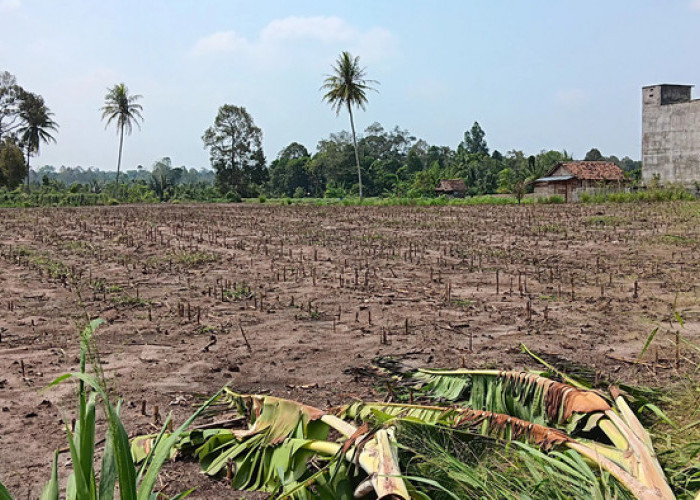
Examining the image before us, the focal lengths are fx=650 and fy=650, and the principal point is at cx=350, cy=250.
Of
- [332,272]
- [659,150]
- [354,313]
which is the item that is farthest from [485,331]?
[659,150]

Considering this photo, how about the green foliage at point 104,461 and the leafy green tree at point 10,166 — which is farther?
the leafy green tree at point 10,166

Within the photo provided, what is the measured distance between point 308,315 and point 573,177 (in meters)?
40.9

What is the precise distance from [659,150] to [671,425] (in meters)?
36.9

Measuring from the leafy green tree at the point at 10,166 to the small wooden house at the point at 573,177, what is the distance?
3750cm

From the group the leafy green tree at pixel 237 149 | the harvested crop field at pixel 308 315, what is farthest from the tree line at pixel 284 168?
the harvested crop field at pixel 308 315

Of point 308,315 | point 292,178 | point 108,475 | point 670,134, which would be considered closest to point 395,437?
point 108,475

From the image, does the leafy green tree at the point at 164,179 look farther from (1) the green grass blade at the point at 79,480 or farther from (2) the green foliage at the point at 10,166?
(1) the green grass blade at the point at 79,480

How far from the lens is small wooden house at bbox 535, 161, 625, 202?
43688mm

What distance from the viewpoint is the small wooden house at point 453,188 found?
56.2 meters

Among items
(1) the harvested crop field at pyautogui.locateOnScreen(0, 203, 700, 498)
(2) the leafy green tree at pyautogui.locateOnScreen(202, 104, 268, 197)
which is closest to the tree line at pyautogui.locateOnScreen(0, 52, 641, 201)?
(2) the leafy green tree at pyautogui.locateOnScreen(202, 104, 268, 197)

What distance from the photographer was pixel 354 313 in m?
6.73

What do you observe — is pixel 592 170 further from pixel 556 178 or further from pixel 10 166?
pixel 10 166

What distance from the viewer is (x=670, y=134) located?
115 feet

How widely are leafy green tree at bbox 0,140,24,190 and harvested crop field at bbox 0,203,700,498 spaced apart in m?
38.5
